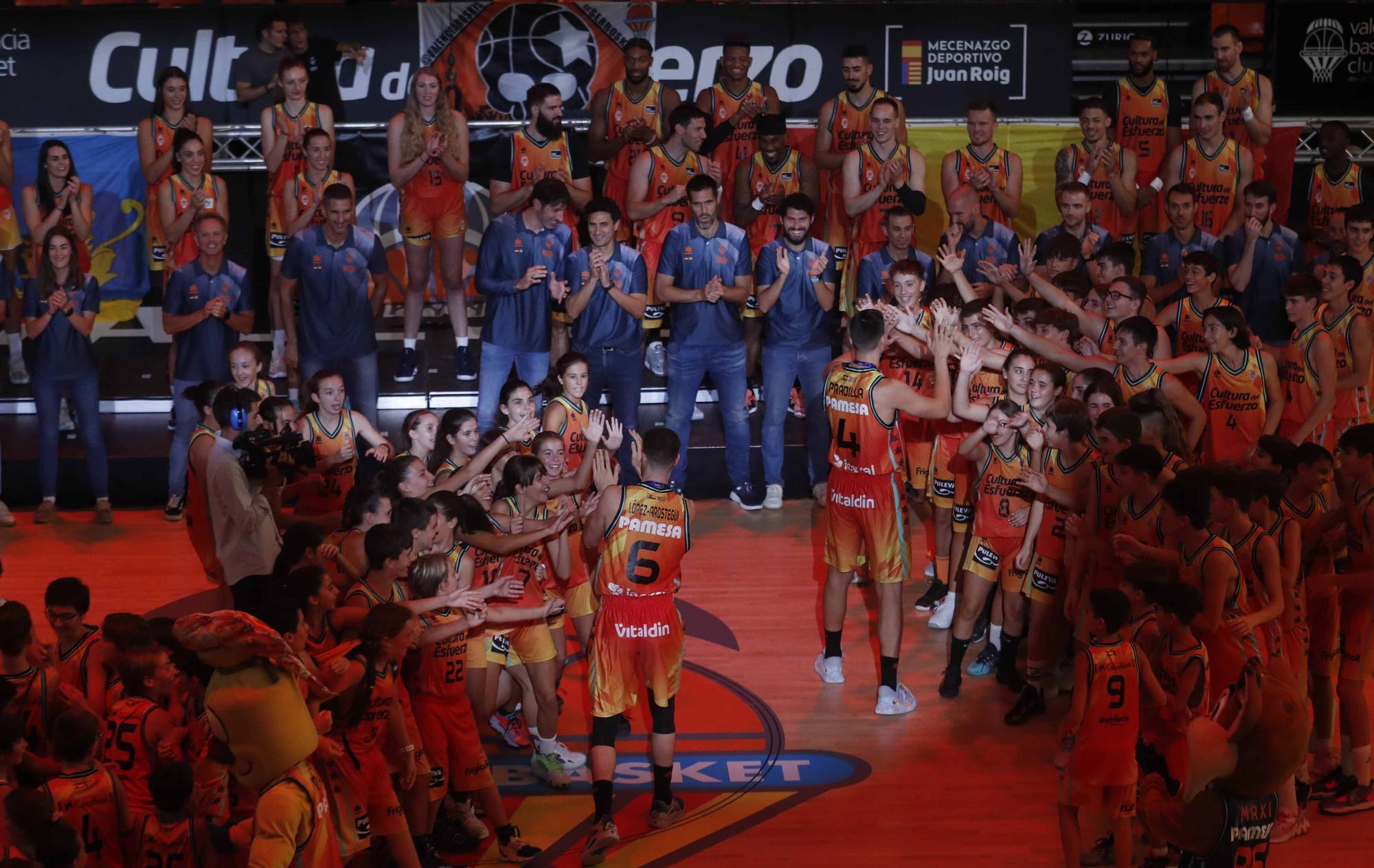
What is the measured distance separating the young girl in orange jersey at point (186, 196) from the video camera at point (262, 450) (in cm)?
442

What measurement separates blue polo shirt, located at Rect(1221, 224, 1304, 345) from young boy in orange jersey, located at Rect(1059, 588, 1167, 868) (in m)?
6.38

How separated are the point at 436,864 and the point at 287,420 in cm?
293

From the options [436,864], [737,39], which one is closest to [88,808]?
[436,864]

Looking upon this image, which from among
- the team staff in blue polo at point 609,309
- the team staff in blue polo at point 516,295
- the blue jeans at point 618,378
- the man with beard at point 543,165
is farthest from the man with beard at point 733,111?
the blue jeans at point 618,378

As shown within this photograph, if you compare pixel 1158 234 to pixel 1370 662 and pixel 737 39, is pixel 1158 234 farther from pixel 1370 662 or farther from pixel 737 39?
pixel 1370 662

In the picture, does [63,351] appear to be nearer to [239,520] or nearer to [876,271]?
[239,520]

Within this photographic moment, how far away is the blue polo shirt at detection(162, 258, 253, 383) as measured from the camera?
1072 cm

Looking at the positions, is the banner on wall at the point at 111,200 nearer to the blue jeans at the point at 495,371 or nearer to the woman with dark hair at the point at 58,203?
the woman with dark hair at the point at 58,203

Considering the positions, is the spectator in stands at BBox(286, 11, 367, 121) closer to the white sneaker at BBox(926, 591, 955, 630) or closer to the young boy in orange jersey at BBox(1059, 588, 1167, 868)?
the white sneaker at BBox(926, 591, 955, 630)

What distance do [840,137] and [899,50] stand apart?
1615 mm

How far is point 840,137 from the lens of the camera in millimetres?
11984

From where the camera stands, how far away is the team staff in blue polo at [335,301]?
10617 millimetres

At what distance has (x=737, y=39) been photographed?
12000 mm

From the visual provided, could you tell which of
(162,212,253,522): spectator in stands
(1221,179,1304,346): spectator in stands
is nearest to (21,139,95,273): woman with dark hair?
(162,212,253,522): spectator in stands
